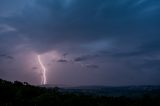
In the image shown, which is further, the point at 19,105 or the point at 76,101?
the point at 76,101

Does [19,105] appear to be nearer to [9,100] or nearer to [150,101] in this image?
[9,100]

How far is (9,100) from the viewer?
177ft

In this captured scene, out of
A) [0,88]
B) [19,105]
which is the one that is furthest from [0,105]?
[0,88]

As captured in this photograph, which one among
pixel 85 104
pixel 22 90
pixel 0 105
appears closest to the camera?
pixel 0 105

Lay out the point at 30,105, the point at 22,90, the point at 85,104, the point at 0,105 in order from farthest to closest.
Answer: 1. the point at 22,90
2. the point at 85,104
3. the point at 30,105
4. the point at 0,105

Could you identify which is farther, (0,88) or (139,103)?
(0,88)

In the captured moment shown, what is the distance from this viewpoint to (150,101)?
52.9m

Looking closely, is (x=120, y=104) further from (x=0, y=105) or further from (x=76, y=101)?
(x=0, y=105)

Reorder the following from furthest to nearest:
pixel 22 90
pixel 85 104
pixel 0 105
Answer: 1. pixel 22 90
2. pixel 85 104
3. pixel 0 105

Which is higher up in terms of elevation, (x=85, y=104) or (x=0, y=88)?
(x=0, y=88)

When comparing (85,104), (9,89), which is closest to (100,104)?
(85,104)

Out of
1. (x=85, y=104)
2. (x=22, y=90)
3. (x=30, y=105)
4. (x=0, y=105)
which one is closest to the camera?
(x=0, y=105)

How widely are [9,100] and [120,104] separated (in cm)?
2160

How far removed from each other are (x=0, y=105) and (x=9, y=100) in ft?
23.0
